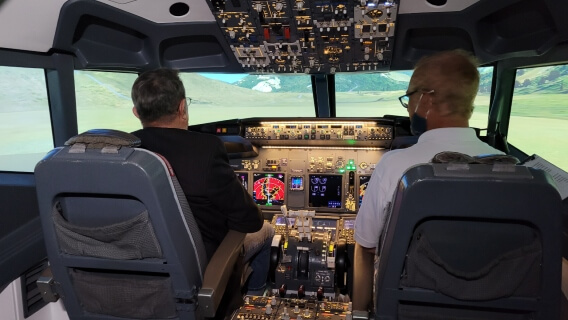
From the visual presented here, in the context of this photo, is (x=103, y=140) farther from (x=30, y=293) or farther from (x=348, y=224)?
(x=348, y=224)

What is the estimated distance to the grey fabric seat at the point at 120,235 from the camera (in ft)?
4.15

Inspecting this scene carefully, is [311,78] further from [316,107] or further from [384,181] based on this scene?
[384,181]

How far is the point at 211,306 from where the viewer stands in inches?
58.1

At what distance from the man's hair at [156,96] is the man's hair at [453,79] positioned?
3.30 feet

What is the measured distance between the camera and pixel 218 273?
1.56 metres

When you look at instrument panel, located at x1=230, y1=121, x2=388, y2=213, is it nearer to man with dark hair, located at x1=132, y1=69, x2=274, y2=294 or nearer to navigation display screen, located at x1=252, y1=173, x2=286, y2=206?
navigation display screen, located at x1=252, y1=173, x2=286, y2=206

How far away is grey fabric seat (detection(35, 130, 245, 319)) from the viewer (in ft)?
4.15

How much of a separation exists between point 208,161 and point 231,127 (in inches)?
77.1

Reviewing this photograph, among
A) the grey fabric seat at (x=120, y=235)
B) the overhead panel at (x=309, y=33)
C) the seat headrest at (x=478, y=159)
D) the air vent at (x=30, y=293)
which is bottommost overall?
the air vent at (x=30, y=293)

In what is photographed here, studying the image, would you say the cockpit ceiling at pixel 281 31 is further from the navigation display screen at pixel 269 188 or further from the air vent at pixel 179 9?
the navigation display screen at pixel 269 188

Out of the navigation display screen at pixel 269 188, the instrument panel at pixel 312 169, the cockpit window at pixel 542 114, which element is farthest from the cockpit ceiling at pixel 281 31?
the navigation display screen at pixel 269 188

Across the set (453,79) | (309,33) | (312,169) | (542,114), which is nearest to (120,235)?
(453,79)

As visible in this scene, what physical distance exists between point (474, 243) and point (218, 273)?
0.94 m

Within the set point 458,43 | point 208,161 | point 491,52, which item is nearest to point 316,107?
point 458,43
